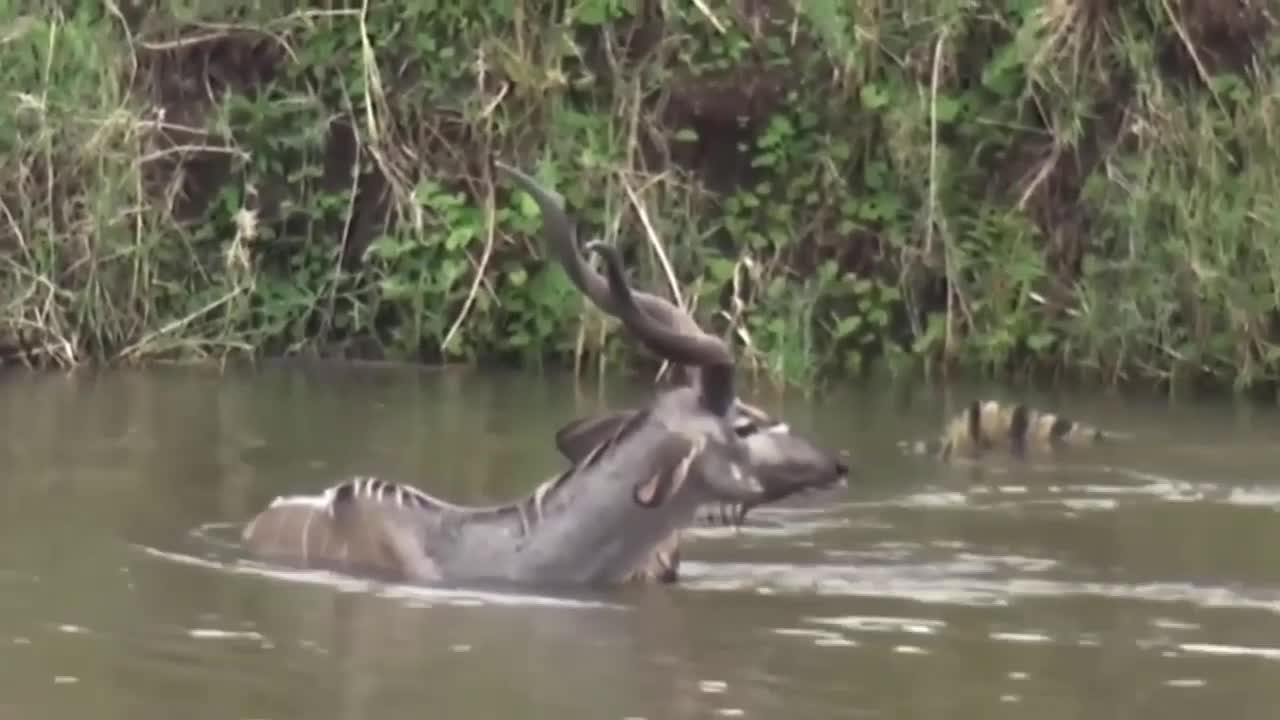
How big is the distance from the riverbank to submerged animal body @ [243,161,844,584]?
612 centimetres

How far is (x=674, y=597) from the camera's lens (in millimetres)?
9469

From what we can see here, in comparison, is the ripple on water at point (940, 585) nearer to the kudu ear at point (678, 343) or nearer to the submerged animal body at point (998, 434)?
the kudu ear at point (678, 343)

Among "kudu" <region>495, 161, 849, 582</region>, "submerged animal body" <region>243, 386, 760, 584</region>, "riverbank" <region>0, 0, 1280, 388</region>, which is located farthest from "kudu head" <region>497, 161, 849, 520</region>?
"riverbank" <region>0, 0, 1280, 388</region>

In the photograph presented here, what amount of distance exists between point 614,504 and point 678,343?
554mm

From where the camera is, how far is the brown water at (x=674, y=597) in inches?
316

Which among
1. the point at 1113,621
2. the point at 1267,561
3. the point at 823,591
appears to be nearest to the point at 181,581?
the point at 823,591

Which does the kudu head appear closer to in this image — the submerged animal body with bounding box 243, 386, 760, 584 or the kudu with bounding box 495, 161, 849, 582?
the kudu with bounding box 495, 161, 849, 582

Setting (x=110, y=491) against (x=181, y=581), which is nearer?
(x=181, y=581)

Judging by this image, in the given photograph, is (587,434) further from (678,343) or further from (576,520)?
(678,343)

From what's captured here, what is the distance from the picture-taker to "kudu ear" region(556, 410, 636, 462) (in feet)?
31.6

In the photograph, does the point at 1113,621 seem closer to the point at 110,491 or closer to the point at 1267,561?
the point at 1267,561

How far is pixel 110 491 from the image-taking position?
38.2 ft

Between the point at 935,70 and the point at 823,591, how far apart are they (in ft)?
25.4

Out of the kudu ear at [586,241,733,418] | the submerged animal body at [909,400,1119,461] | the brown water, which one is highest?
the kudu ear at [586,241,733,418]
